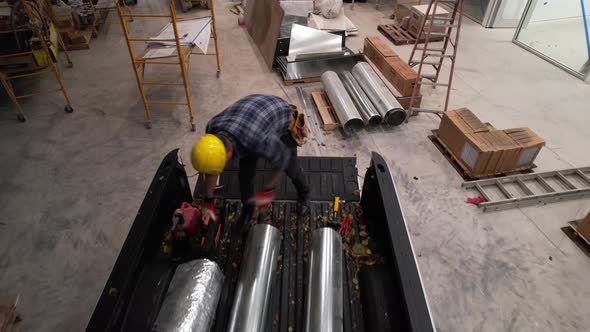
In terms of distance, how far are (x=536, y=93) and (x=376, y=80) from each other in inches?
104

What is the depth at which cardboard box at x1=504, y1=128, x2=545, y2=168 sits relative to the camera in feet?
11.3

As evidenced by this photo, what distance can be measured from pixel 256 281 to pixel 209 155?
2.86 ft

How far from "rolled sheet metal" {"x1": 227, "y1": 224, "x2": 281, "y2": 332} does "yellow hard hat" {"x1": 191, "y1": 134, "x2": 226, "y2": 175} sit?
647 mm

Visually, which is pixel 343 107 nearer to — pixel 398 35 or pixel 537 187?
pixel 537 187

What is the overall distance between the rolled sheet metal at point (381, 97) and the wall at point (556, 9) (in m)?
4.36

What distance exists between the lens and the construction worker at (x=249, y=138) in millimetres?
1983

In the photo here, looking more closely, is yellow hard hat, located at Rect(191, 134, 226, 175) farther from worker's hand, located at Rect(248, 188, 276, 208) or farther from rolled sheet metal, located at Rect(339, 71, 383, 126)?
rolled sheet metal, located at Rect(339, 71, 383, 126)

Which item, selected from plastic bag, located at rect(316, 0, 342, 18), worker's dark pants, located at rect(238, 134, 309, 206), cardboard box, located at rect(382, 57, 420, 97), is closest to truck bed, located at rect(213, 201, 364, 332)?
worker's dark pants, located at rect(238, 134, 309, 206)

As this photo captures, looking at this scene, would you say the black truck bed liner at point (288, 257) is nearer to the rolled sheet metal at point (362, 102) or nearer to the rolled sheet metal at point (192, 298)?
the rolled sheet metal at point (192, 298)

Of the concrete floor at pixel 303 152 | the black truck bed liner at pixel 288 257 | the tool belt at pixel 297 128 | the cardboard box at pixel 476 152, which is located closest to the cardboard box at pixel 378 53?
the concrete floor at pixel 303 152

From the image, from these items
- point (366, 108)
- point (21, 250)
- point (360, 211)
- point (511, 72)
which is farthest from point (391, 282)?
point (511, 72)

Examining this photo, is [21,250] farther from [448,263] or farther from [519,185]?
[519,185]

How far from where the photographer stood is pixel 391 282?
2.09m

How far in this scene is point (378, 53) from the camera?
534 centimetres
